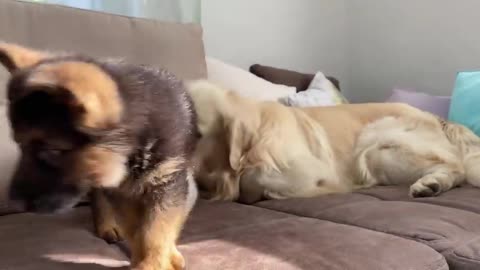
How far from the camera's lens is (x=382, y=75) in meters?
3.63

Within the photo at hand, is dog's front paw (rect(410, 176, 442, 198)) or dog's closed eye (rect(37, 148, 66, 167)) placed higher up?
dog's closed eye (rect(37, 148, 66, 167))

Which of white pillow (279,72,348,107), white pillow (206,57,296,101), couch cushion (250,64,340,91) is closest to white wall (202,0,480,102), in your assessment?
couch cushion (250,64,340,91)

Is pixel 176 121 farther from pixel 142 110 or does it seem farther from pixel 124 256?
pixel 124 256

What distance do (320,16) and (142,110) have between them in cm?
271

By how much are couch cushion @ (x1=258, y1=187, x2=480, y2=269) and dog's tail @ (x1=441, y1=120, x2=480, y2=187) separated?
141 millimetres

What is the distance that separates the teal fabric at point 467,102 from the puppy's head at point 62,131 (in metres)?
1.76

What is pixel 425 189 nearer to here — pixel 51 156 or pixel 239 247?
pixel 239 247

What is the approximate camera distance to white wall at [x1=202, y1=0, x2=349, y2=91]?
10.1ft

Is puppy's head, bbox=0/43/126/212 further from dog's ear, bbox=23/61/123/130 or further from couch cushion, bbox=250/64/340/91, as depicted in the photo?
couch cushion, bbox=250/64/340/91

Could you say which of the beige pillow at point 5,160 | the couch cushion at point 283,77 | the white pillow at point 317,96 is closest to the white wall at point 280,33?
the couch cushion at point 283,77

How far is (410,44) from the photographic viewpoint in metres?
3.48

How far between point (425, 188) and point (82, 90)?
1.21 m

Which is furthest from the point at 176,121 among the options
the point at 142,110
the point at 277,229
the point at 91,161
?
the point at 277,229

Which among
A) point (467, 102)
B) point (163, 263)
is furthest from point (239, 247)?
point (467, 102)
